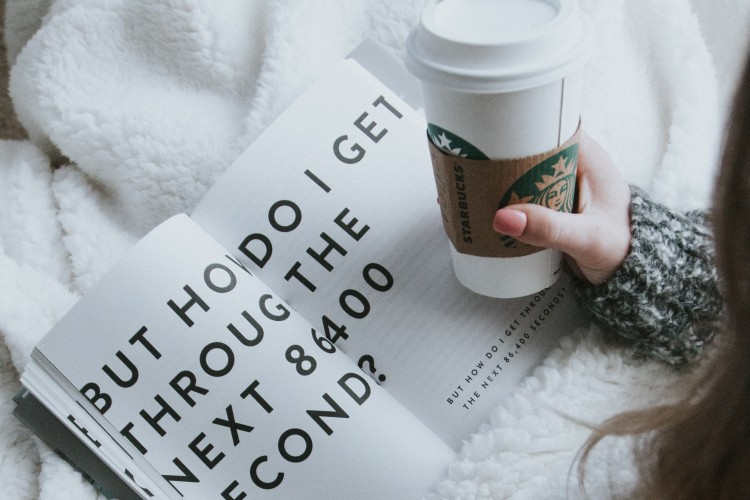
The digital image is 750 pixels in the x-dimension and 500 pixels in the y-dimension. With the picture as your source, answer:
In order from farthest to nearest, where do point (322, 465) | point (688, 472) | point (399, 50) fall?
point (399, 50)
point (322, 465)
point (688, 472)

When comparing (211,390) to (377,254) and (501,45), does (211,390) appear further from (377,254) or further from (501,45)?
(501,45)

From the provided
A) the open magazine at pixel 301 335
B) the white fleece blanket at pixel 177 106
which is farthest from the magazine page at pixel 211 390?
the white fleece blanket at pixel 177 106

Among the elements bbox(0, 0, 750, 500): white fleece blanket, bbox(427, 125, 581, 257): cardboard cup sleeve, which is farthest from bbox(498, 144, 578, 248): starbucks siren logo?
bbox(0, 0, 750, 500): white fleece blanket

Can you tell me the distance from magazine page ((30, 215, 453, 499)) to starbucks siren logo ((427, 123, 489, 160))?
0.73 feet

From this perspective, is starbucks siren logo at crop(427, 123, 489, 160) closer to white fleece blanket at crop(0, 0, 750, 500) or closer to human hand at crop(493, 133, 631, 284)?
human hand at crop(493, 133, 631, 284)

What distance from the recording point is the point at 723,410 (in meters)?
0.38

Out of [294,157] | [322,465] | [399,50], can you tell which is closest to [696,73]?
[399,50]

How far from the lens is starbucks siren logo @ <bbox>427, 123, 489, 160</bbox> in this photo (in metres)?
0.45

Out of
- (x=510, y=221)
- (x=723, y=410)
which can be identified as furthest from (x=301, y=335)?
(x=723, y=410)

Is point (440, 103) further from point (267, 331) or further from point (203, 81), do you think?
point (203, 81)

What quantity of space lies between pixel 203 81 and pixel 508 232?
0.40 meters

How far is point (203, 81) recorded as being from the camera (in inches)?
29.0

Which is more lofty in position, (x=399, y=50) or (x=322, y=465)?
(x=399, y=50)

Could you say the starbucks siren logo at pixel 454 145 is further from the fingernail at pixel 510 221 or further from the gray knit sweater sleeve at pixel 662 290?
the gray knit sweater sleeve at pixel 662 290
